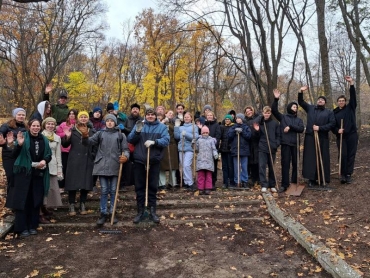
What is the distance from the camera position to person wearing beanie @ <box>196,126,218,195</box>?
25.5 ft

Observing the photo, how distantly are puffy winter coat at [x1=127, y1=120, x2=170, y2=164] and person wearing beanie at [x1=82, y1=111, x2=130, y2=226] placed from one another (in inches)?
8.1

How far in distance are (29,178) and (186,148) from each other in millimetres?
3693

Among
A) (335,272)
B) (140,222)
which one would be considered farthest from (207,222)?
(335,272)

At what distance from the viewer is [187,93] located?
29750mm

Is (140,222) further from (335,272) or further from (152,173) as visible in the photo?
(335,272)

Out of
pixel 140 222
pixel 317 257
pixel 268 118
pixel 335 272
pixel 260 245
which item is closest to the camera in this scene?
pixel 335 272

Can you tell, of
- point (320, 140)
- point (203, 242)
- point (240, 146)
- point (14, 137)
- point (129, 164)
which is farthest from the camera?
point (240, 146)

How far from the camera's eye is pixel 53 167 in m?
6.13

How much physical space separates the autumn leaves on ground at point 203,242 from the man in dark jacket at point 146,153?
1.53ft

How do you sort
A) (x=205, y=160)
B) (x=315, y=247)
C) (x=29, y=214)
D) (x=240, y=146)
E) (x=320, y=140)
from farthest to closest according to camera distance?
(x=240, y=146) → (x=320, y=140) → (x=205, y=160) → (x=29, y=214) → (x=315, y=247)

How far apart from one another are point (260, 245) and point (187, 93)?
990 inches

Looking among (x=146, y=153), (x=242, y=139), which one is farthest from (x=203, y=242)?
(x=242, y=139)

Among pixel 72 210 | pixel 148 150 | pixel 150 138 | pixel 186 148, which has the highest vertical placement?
pixel 150 138

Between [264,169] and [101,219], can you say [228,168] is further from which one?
[101,219]
